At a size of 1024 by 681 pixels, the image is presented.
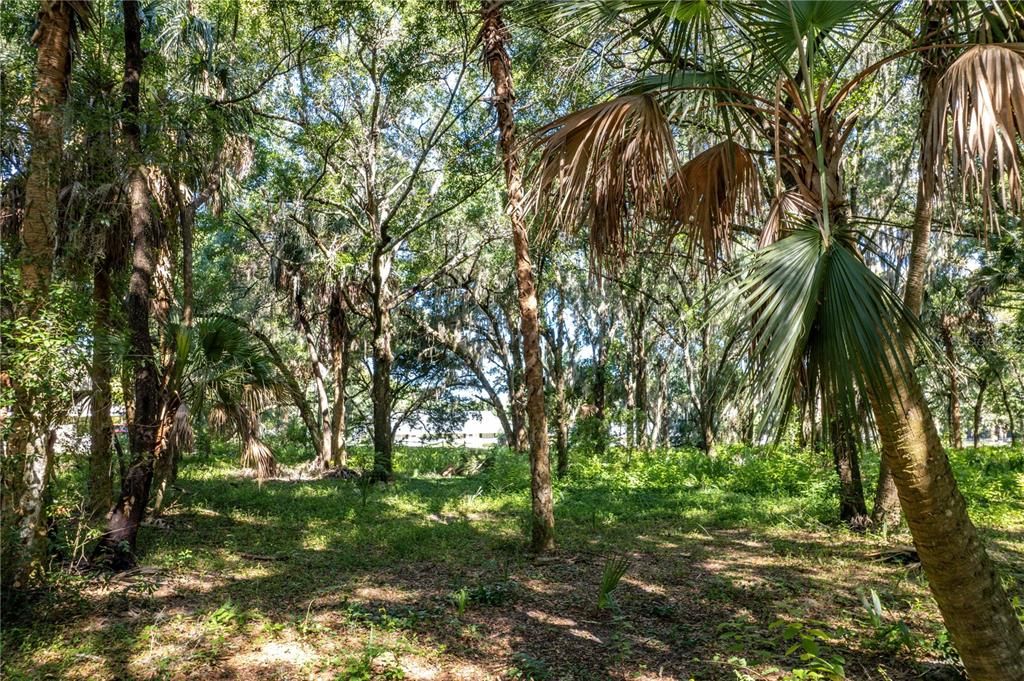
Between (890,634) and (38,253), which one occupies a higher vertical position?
(38,253)

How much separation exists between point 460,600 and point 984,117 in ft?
16.3

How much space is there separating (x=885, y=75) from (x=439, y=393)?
70.4 feet

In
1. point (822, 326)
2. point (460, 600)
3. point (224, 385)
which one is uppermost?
point (224, 385)

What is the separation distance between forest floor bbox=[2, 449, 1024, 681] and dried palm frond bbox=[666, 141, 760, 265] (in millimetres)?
1621

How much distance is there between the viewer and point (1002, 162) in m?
2.29

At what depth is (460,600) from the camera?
17.9 ft

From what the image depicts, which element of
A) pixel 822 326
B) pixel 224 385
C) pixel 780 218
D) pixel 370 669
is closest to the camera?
pixel 822 326

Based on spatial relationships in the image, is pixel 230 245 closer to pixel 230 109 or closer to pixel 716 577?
pixel 230 109

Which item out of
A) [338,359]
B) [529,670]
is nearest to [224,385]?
[529,670]

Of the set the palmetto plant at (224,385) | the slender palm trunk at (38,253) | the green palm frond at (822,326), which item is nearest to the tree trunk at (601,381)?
the palmetto plant at (224,385)

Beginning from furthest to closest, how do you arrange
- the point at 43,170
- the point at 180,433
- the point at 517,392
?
the point at 517,392 < the point at 180,433 < the point at 43,170

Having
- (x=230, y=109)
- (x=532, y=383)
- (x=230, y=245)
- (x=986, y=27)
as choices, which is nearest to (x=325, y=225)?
(x=230, y=245)

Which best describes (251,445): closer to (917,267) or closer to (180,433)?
A: (180,433)

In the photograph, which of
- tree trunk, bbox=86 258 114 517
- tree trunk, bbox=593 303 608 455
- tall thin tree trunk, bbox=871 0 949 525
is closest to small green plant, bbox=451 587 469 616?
tall thin tree trunk, bbox=871 0 949 525
